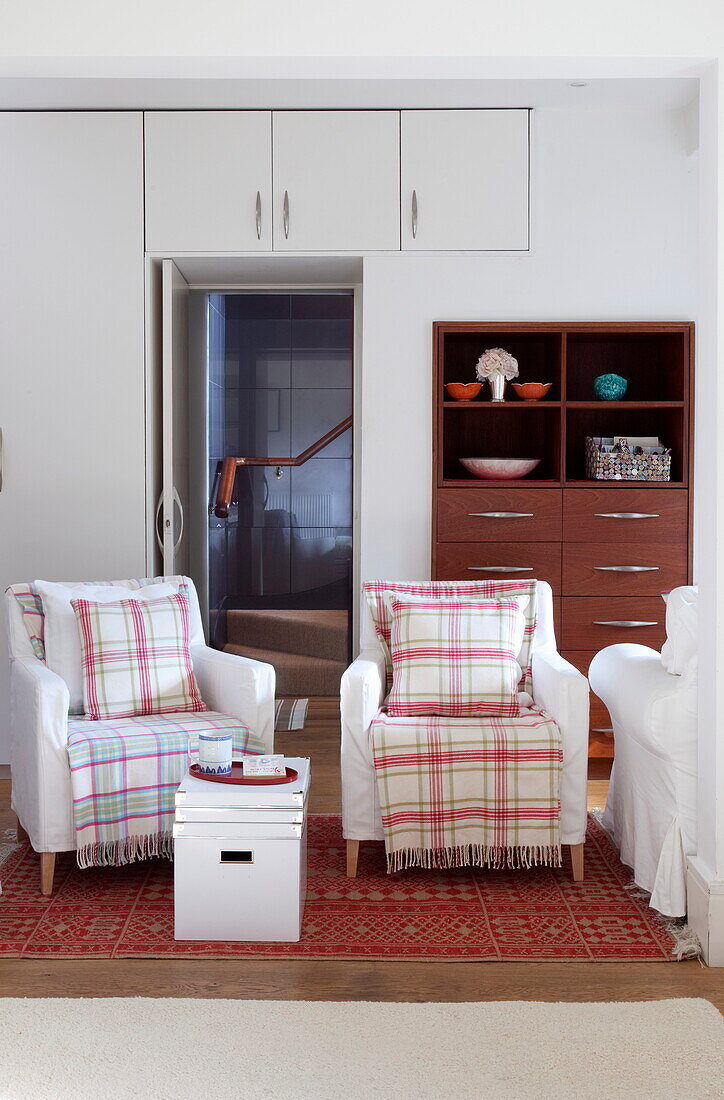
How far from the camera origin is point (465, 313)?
418 cm

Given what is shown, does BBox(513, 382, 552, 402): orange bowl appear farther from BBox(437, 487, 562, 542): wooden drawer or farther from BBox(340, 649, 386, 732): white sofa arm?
BBox(340, 649, 386, 732): white sofa arm

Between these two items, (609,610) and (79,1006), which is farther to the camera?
(609,610)

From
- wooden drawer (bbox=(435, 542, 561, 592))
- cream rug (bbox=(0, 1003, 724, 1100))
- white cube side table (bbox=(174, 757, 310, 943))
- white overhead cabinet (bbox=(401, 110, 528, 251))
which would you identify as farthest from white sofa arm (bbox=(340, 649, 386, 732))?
white overhead cabinet (bbox=(401, 110, 528, 251))

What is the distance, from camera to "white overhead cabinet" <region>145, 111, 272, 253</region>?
4.07 metres

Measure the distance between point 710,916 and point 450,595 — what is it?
4.45ft

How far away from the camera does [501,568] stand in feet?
13.6

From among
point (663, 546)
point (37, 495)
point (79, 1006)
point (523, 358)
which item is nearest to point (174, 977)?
point (79, 1006)

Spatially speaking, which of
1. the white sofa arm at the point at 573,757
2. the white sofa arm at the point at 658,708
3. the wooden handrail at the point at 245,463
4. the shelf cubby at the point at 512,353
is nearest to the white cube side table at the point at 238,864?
the white sofa arm at the point at 573,757

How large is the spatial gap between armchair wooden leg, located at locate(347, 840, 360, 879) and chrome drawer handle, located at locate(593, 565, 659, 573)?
176 cm

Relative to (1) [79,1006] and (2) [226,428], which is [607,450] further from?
(1) [79,1006]

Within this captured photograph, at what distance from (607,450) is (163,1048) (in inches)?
116

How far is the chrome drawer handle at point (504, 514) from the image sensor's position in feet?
13.6

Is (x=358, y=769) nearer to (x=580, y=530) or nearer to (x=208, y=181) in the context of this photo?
(x=580, y=530)

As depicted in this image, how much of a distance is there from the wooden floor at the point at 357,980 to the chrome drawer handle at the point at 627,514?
2.05 metres
